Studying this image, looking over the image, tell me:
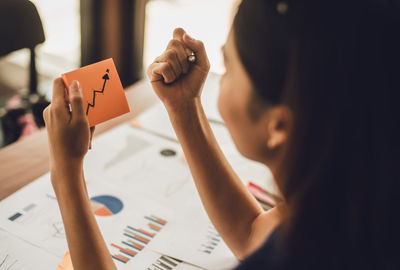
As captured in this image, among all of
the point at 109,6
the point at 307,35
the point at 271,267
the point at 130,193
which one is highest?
the point at 307,35

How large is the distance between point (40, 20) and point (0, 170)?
0.62 m

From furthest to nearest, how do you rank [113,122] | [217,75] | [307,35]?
[217,75], [113,122], [307,35]

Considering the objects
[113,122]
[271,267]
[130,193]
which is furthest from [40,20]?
[271,267]

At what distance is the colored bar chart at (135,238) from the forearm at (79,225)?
0.09m

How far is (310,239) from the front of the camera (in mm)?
522

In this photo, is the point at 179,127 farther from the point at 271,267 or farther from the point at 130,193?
the point at 271,267

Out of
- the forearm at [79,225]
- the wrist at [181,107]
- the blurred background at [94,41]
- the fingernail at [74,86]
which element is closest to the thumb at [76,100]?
the fingernail at [74,86]

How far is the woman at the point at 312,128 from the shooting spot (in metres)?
0.45

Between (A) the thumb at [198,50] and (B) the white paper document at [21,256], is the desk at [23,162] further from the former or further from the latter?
(A) the thumb at [198,50]

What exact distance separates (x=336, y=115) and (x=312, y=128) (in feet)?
0.12

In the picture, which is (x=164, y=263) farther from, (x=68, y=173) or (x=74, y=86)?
(x=74, y=86)

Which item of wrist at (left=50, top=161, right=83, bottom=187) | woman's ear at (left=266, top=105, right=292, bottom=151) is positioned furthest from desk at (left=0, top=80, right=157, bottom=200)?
woman's ear at (left=266, top=105, right=292, bottom=151)

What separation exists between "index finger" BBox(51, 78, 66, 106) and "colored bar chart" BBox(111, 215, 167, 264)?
0.30m

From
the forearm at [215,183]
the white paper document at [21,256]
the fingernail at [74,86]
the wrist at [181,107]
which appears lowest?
the white paper document at [21,256]
